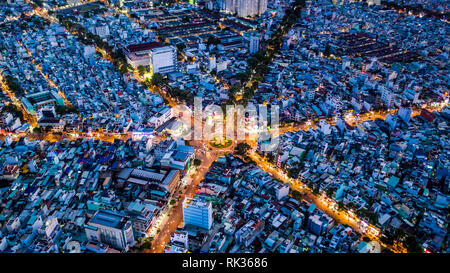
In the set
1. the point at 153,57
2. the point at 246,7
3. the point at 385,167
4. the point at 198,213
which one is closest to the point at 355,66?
the point at 385,167

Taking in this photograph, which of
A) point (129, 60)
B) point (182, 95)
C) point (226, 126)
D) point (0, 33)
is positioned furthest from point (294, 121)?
point (0, 33)

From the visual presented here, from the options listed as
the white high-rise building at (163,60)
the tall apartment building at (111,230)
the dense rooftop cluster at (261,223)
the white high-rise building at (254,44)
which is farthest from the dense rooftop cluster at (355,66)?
the tall apartment building at (111,230)

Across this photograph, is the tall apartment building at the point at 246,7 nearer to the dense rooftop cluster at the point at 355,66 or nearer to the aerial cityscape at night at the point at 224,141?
the dense rooftop cluster at the point at 355,66

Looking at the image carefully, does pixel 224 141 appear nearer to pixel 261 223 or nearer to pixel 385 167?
pixel 261 223
